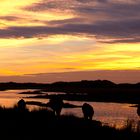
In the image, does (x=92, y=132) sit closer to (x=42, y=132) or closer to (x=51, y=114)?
(x=42, y=132)

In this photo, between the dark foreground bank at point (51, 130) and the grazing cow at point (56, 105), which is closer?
the dark foreground bank at point (51, 130)

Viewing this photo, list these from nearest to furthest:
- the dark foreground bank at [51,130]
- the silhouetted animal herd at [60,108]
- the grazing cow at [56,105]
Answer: the dark foreground bank at [51,130], the silhouetted animal herd at [60,108], the grazing cow at [56,105]

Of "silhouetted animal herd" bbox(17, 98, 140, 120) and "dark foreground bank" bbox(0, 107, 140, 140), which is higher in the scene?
"silhouetted animal herd" bbox(17, 98, 140, 120)

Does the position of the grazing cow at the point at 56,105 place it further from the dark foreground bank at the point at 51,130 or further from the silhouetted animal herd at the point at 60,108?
the dark foreground bank at the point at 51,130

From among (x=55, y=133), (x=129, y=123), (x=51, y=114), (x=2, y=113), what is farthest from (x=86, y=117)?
(x=55, y=133)

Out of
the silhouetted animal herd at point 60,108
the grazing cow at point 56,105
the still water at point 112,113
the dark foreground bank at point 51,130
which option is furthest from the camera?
the still water at point 112,113

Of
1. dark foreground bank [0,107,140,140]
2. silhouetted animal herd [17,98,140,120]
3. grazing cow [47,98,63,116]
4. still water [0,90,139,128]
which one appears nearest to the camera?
dark foreground bank [0,107,140,140]

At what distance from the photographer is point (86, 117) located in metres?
24.7

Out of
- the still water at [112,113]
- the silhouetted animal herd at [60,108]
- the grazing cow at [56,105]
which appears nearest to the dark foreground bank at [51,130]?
the still water at [112,113]

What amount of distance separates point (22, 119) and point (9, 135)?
4.69 meters

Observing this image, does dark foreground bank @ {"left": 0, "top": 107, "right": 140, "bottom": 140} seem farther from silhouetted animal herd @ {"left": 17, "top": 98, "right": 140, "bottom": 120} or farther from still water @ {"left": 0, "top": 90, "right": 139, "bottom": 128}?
silhouetted animal herd @ {"left": 17, "top": 98, "right": 140, "bottom": 120}

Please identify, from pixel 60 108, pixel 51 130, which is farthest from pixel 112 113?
pixel 51 130

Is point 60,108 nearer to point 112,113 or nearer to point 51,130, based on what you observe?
point 51,130

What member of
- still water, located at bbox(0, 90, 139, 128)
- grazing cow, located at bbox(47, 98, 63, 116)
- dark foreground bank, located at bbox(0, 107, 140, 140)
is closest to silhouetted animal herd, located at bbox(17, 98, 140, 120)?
grazing cow, located at bbox(47, 98, 63, 116)
